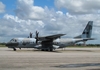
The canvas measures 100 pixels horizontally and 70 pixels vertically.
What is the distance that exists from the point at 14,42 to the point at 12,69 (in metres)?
29.8

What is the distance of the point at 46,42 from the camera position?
46.0 m

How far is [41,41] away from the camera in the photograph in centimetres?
4584

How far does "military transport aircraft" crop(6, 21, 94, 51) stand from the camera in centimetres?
4391

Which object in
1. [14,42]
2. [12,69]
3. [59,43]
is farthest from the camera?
[59,43]

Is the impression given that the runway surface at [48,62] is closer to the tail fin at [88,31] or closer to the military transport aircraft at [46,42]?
the military transport aircraft at [46,42]

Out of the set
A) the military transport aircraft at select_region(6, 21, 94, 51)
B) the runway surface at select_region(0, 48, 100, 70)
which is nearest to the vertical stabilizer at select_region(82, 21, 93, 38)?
the military transport aircraft at select_region(6, 21, 94, 51)

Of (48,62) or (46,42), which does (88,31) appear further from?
(48,62)

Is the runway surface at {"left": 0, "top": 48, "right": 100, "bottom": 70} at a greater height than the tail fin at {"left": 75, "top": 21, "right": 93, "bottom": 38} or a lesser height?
lesser

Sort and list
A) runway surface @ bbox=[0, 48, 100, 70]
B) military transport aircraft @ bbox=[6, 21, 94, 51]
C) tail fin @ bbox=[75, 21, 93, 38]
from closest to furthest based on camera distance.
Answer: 1. runway surface @ bbox=[0, 48, 100, 70]
2. military transport aircraft @ bbox=[6, 21, 94, 51]
3. tail fin @ bbox=[75, 21, 93, 38]

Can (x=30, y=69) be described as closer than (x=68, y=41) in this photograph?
Yes

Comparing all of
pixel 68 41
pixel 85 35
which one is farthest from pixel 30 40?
pixel 85 35

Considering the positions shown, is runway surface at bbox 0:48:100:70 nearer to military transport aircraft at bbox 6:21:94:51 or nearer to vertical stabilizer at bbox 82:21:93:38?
military transport aircraft at bbox 6:21:94:51

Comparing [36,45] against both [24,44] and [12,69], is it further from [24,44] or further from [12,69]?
[12,69]

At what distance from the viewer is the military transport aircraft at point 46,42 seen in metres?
43.9
